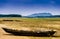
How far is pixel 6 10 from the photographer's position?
670 cm

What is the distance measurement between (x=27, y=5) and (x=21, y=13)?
363mm

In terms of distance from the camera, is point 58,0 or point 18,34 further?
point 58,0

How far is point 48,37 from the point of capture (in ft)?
20.7

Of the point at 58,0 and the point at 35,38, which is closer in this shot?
the point at 35,38

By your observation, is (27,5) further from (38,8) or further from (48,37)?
(48,37)

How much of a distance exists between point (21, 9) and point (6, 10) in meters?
0.53

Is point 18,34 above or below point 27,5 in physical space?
below

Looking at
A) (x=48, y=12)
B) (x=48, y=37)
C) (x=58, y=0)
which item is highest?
(x=58, y=0)

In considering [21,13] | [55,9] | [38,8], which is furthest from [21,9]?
[55,9]

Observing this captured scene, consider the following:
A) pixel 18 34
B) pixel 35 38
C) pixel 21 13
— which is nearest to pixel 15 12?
pixel 21 13

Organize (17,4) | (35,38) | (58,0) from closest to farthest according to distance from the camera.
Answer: (35,38), (17,4), (58,0)

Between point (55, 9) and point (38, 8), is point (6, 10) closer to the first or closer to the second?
point (38, 8)

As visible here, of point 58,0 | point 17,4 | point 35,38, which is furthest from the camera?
point 58,0

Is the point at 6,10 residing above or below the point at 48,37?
above
